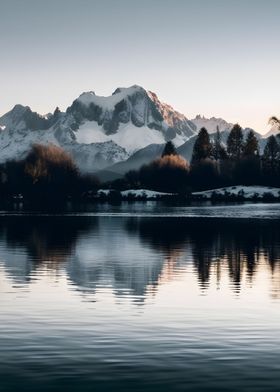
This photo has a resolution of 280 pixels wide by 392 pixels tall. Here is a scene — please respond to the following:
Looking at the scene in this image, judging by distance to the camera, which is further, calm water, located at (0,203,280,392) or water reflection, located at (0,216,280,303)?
water reflection, located at (0,216,280,303)

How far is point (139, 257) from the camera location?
184ft

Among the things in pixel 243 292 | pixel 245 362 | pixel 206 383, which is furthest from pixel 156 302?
pixel 206 383

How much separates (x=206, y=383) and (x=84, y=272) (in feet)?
84.3

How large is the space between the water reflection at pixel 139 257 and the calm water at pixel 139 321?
92 millimetres

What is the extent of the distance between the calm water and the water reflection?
9 centimetres

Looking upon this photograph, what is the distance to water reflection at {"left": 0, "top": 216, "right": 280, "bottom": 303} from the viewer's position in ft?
136

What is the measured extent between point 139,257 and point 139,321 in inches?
1076

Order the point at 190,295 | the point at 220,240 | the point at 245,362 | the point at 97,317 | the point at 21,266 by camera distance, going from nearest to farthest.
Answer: the point at 245,362 < the point at 97,317 < the point at 190,295 < the point at 21,266 < the point at 220,240

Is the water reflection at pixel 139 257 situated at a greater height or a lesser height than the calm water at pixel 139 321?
greater

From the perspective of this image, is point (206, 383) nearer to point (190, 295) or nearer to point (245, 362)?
point (245, 362)

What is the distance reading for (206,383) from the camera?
19953 millimetres

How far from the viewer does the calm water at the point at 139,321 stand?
67.5 ft

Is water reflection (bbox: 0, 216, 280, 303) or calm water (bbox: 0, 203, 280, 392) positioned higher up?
water reflection (bbox: 0, 216, 280, 303)

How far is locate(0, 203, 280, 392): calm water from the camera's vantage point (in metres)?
20.6
